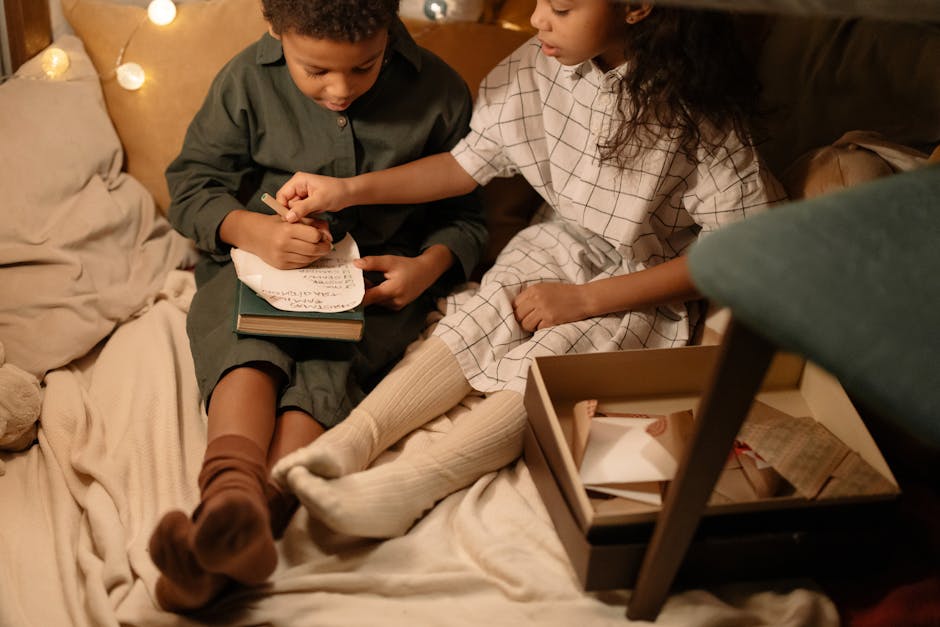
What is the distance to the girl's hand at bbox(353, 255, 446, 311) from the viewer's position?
1.15 meters

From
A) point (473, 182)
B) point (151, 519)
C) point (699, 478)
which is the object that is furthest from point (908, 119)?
point (151, 519)

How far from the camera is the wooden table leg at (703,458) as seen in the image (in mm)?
661

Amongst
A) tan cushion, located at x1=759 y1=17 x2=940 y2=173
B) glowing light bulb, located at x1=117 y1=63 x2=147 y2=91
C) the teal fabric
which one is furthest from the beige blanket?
tan cushion, located at x1=759 y1=17 x2=940 y2=173

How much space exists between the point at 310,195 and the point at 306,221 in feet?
0.12

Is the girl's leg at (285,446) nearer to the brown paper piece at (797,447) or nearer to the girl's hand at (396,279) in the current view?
the girl's hand at (396,279)

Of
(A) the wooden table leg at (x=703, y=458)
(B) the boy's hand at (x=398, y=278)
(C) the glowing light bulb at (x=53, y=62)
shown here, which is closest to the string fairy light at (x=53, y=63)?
(C) the glowing light bulb at (x=53, y=62)

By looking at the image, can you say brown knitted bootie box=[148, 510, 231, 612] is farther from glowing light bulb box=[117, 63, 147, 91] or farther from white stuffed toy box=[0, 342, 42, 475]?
glowing light bulb box=[117, 63, 147, 91]

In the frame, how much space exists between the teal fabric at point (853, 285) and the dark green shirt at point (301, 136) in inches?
26.7

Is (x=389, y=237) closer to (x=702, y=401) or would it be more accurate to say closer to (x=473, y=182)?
(x=473, y=182)

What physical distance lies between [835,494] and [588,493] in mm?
267

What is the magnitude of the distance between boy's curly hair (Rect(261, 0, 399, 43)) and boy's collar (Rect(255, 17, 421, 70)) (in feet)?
0.36

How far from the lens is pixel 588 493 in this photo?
3.26 ft

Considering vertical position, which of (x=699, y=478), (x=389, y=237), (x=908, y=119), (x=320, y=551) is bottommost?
(x=320, y=551)

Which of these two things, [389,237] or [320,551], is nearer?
[320,551]
